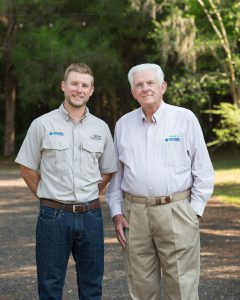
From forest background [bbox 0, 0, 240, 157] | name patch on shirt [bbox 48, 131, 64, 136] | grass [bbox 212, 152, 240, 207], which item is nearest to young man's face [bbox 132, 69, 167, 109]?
name patch on shirt [bbox 48, 131, 64, 136]

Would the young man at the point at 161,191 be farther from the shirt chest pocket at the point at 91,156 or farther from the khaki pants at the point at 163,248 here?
the shirt chest pocket at the point at 91,156

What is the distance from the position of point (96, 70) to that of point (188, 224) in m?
23.7

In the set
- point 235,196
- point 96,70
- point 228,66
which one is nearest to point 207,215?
point 235,196

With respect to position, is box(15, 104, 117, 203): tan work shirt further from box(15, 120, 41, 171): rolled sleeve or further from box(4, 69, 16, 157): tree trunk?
box(4, 69, 16, 157): tree trunk

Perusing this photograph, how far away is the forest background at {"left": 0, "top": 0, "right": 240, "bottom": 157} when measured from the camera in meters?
22.6

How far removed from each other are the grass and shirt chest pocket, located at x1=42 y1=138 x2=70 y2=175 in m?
9.11

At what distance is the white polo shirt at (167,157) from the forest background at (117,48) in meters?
16.0

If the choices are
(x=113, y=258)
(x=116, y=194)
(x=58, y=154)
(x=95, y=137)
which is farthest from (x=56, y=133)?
(x=113, y=258)

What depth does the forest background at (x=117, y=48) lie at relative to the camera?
22578 millimetres

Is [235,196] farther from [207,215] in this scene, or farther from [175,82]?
[175,82]

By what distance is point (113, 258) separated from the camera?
748cm

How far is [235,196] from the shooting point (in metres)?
14.0

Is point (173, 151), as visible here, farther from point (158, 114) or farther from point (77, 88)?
point (77, 88)

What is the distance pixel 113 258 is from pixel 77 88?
12.0 feet
